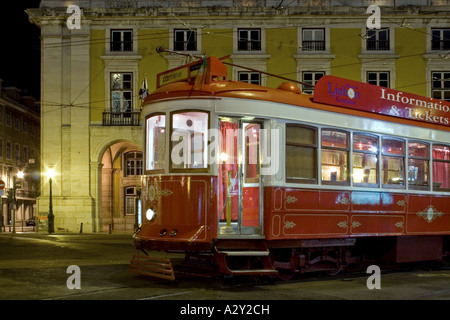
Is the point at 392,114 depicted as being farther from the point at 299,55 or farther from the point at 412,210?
the point at 299,55

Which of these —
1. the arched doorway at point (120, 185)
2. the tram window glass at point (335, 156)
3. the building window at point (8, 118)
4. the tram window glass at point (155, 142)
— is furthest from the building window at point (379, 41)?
the building window at point (8, 118)

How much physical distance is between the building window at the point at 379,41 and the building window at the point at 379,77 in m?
1.29

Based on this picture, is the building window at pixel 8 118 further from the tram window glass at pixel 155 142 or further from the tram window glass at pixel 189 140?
the tram window glass at pixel 189 140

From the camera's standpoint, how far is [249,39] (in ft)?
104


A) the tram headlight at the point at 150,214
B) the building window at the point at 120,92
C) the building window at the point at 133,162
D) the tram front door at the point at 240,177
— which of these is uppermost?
the building window at the point at 120,92

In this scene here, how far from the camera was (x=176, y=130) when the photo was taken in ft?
33.0

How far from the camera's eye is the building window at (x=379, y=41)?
3191cm

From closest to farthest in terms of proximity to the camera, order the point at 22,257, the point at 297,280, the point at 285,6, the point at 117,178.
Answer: the point at 297,280
the point at 22,257
the point at 285,6
the point at 117,178

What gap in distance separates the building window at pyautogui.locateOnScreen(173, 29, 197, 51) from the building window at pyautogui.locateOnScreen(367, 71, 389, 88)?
9639mm

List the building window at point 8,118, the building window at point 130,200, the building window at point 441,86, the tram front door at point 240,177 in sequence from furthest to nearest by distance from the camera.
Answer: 1. the building window at point 8,118
2. the building window at point 130,200
3. the building window at point 441,86
4. the tram front door at point 240,177

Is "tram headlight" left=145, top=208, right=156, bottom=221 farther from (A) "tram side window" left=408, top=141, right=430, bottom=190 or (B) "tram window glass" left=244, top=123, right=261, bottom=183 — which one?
(A) "tram side window" left=408, top=141, right=430, bottom=190

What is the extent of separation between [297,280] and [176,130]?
358cm

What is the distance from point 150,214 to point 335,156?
11.9 ft

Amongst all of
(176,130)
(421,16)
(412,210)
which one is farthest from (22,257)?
(421,16)
